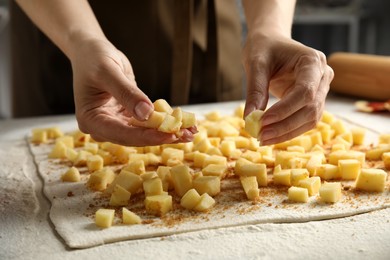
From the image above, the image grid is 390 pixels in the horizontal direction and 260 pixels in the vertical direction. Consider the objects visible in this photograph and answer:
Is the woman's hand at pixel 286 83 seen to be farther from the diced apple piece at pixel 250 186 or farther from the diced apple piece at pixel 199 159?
the diced apple piece at pixel 199 159

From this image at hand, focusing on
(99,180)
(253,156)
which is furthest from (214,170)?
(99,180)

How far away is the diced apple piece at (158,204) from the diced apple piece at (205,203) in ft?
0.19

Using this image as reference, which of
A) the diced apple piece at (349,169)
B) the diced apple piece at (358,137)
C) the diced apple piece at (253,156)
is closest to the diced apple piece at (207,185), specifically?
the diced apple piece at (253,156)

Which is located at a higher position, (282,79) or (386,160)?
(282,79)

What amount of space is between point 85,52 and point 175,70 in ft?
Result: 2.28

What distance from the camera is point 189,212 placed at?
1234 millimetres

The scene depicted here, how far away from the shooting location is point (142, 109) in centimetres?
124

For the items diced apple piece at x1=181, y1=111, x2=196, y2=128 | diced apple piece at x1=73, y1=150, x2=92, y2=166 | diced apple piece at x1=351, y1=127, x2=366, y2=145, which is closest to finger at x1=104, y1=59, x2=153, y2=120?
diced apple piece at x1=181, y1=111, x2=196, y2=128

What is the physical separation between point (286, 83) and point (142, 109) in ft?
1.43

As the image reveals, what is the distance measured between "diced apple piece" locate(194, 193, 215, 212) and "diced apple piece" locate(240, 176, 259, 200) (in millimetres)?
85

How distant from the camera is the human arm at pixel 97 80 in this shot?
1.28m

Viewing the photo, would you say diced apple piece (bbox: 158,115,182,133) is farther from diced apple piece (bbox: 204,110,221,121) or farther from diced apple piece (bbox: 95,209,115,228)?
diced apple piece (bbox: 204,110,221,121)

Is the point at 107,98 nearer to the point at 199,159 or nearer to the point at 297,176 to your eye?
the point at 199,159

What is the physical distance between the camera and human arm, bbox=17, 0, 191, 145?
1278 millimetres
